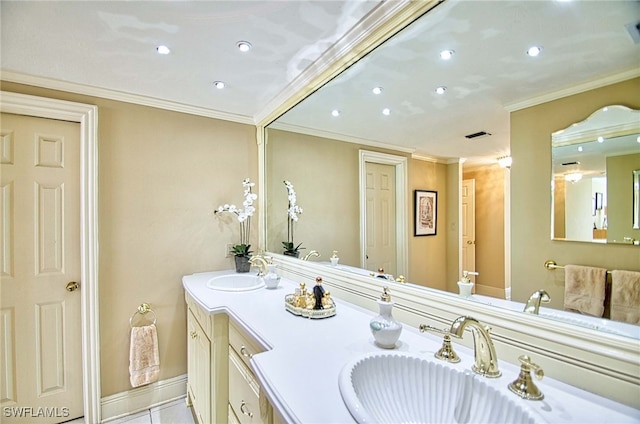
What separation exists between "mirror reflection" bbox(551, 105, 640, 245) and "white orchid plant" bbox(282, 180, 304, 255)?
1.63 m

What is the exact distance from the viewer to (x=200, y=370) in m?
1.67

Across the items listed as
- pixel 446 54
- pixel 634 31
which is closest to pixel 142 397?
pixel 446 54

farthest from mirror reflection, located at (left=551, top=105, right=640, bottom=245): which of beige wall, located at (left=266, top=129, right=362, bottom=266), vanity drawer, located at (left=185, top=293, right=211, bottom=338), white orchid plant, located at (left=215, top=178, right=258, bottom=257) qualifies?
white orchid plant, located at (left=215, top=178, right=258, bottom=257)

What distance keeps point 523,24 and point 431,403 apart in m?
1.26

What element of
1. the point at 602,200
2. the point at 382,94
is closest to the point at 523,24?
the point at 602,200

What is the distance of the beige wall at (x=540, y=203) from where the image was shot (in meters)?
0.78

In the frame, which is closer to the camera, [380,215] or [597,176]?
[597,176]

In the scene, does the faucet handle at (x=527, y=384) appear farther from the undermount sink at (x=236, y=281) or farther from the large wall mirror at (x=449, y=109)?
the undermount sink at (x=236, y=281)

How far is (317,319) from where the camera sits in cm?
130

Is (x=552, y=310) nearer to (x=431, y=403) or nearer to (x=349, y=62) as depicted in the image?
(x=431, y=403)

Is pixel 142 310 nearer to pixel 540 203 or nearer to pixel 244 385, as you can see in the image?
pixel 244 385

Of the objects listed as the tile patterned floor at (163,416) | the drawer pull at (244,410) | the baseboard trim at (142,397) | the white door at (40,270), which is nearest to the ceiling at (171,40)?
the white door at (40,270)

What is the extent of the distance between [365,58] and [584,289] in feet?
4.22

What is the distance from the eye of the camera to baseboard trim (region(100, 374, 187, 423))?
76.8 inches
